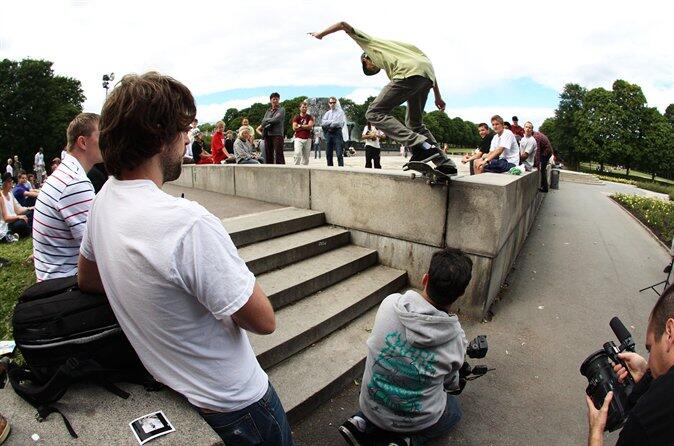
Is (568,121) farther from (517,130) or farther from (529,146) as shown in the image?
(529,146)

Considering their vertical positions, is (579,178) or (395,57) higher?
(395,57)

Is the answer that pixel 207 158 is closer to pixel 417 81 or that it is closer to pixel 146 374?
pixel 417 81

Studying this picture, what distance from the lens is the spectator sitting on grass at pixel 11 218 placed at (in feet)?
29.8

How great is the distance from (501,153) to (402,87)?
4.90 meters

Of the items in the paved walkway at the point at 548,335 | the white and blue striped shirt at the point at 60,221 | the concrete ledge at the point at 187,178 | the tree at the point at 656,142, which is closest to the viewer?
the white and blue striped shirt at the point at 60,221

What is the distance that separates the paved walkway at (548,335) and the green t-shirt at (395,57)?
10.6 feet

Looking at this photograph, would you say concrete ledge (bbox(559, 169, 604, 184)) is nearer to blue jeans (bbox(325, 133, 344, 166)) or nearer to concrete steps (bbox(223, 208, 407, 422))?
blue jeans (bbox(325, 133, 344, 166))

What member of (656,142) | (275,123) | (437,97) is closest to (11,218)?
(275,123)

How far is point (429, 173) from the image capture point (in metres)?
5.14

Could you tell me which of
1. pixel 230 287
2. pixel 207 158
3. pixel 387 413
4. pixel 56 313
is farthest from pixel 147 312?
pixel 207 158

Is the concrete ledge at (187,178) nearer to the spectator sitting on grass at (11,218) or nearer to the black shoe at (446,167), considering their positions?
the spectator sitting on grass at (11,218)

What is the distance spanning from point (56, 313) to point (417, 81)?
4.20 meters

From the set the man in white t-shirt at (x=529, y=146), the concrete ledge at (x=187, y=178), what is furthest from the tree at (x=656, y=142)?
the concrete ledge at (x=187, y=178)

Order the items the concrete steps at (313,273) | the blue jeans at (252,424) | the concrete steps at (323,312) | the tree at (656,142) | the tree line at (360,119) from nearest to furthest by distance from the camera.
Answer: the blue jeans at (252,424) → the concrete steps at (323,312) → the concrete steps at (313,273) → the tree at (656,142) → the tree line at (360,119)
